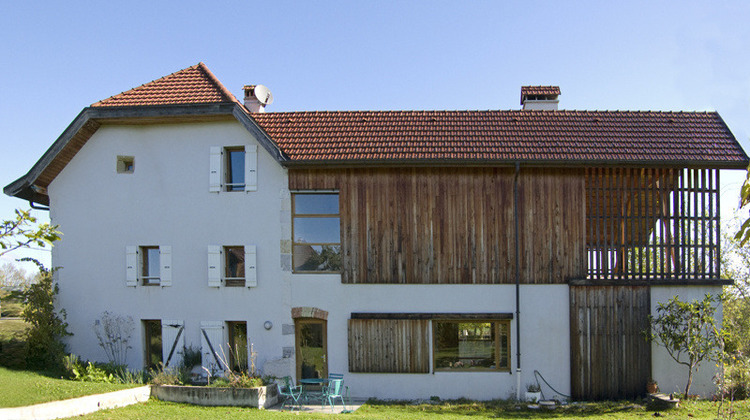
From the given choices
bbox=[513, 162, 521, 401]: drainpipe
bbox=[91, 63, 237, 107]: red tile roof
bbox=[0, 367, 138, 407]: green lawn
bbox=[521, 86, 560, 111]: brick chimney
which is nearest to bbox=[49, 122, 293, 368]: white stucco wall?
bbox=[91, 63, 237, 107]: red tile roof

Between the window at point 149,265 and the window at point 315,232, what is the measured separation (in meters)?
3.66

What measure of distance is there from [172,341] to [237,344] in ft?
5.37

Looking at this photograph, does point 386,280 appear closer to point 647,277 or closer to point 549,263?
point 549,263

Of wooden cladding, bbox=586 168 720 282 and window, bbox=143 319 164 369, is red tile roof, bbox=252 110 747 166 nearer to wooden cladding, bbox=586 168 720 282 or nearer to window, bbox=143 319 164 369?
wooden cladding, bbox=586 168 720 282

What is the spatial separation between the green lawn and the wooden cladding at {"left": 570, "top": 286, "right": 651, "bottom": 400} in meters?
10.1

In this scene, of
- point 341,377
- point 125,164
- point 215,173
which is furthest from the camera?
point 125,164

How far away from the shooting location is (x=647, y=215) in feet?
41.3

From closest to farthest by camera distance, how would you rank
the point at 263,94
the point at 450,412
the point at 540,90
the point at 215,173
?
the point at 450,412 → the point at 215,173 → the point at 540,90 → the point at 263,94

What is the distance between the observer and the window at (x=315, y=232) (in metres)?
13.1

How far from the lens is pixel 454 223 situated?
12.8m

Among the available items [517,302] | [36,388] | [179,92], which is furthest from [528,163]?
[36,388]

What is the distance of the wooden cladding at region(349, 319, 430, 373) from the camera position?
41.2 feet

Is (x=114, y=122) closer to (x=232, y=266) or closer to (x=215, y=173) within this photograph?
(x=215, y=173)

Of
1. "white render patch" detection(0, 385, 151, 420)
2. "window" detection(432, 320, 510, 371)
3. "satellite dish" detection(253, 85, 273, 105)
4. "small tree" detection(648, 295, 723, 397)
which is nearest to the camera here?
"white render patch" detection(0, 385, 151, 420)
